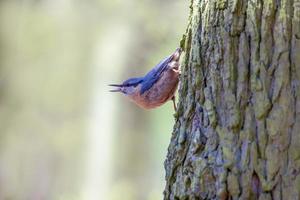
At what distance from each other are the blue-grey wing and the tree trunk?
784 millimetres

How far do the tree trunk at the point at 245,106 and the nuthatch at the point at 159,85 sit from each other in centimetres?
68

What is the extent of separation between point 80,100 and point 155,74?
3081 mm

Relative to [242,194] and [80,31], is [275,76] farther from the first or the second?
[80,31]

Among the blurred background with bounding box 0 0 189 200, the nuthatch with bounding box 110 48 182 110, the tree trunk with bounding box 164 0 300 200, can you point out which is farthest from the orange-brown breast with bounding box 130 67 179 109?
the blurred background with bounding box 0 0 189 200

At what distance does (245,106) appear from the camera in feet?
6.58

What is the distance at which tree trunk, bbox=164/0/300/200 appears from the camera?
1.95 m

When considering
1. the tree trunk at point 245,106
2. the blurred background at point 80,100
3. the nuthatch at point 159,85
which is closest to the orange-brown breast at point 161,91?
the nuthatch at point 159,85

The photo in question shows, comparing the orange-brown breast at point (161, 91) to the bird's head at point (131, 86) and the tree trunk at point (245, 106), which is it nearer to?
the bird's head at point (131, 86)

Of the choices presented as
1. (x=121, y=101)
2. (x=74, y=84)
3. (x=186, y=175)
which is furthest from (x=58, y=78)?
(x=186, y=175)

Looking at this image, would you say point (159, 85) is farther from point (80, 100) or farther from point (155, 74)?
point (80, 100)

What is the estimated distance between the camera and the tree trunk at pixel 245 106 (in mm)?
1948

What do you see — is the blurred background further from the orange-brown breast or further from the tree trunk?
the tree trunk

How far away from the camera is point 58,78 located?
614 centimetres

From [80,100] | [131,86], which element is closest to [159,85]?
[131,86]
